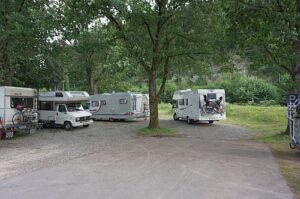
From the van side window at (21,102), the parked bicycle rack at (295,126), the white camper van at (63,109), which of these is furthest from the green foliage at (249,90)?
the parked bicycle rack at (295,126)

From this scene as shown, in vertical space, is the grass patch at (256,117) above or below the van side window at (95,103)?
below

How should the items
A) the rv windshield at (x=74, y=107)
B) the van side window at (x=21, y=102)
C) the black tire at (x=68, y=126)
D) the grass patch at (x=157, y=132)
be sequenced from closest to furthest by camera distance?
Answer: the van side window at (x=21, y=102)
the grass patch at (x=157, y=132)
the black tire at (x=68, y=126)
the rv windshield at (x=74, y=107)

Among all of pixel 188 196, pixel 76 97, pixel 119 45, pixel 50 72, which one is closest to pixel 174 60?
pixel 119 45

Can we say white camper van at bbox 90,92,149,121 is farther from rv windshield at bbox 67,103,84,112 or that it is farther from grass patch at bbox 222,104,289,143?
grass patch at bbox 222,104,289,143

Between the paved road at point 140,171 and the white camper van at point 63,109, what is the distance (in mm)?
9122

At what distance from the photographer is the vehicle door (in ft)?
91.2

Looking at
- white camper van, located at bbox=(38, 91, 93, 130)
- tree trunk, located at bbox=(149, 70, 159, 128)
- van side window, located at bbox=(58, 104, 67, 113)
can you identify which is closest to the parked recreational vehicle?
white camper van, located at bbox=(38, 91, 93, 130)

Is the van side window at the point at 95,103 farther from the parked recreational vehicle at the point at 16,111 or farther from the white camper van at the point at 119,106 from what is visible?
the parked recreational vehicle at the point at 16,111

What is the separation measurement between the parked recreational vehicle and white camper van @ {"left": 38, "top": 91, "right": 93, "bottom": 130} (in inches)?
158

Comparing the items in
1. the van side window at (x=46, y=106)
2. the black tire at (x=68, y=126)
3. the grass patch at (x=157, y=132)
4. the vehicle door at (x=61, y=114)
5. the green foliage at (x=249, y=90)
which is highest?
the green foliage at (x=249, y=90)

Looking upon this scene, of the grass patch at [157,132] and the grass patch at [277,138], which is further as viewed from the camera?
the grass patch at [157,132]

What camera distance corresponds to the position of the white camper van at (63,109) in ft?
90.8

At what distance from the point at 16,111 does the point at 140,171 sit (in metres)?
12.7

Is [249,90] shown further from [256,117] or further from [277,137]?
[277,137]
